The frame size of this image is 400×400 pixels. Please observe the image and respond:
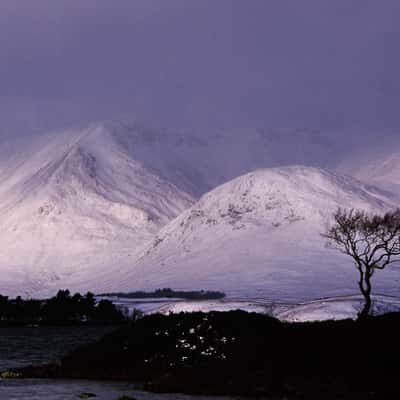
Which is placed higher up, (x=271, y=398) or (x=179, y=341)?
(x=179, y=341)

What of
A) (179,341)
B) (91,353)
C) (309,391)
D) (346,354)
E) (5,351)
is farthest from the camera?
Result: (5,351)

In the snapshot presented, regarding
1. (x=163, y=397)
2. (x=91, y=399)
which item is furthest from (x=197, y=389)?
(x=91, y=399)

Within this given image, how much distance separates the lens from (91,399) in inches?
2504

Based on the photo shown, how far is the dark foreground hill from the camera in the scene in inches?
2495

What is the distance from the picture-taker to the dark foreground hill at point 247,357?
2495 inches

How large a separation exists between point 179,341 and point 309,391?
1997cm

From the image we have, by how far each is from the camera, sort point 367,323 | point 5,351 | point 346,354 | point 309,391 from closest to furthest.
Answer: point 309,391
point 346,354
point 367,323
point 5,351

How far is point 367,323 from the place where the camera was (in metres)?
73.9

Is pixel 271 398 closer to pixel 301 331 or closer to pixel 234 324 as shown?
pixel 301 331

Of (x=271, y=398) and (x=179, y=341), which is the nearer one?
(x=271, y=398)

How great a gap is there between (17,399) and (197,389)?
13637 mm

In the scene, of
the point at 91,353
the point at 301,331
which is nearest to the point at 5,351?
the point at 91,353

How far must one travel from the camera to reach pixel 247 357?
231ft

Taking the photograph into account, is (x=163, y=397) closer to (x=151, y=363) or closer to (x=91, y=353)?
(x=151, y=363)
